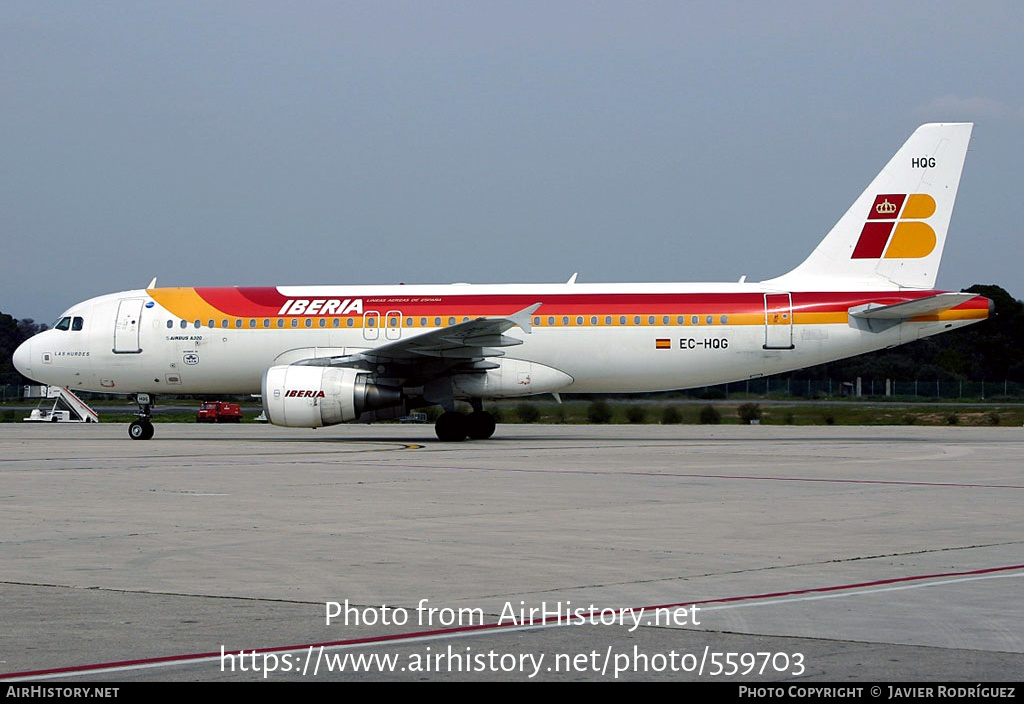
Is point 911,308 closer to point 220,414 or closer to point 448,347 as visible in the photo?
point 448,347

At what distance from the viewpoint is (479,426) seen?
29.9 meters

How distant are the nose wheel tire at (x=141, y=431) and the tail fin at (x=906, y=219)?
15369 millimetres

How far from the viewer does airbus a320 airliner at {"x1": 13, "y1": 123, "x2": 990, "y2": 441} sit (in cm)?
2836

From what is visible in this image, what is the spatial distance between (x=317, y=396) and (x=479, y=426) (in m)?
4.76

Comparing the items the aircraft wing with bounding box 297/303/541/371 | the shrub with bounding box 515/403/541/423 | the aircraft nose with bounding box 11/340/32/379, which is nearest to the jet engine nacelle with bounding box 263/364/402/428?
the aircraft wing with bounding box 297/303/541/371

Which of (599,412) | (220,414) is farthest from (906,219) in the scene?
(220,414)

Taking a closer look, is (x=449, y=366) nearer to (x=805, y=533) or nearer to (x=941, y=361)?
(x=805, y=533)

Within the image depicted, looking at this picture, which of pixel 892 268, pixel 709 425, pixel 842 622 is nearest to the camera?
pixel 842 622

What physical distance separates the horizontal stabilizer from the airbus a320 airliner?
0.13ft

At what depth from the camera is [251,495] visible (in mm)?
15289

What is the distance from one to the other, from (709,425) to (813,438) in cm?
960

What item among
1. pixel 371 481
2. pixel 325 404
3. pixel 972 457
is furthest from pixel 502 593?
pixel 325 404

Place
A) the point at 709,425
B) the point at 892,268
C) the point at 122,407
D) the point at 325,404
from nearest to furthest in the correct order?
the point at 325,404 → the point at 892,268 → the point at 709,425 → the point at 122,407

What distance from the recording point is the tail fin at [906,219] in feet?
95.3
